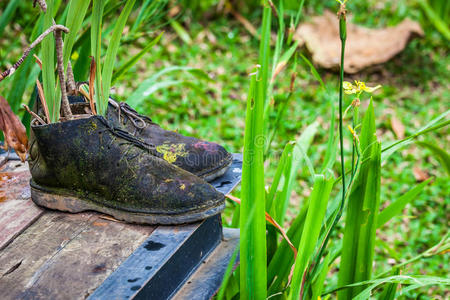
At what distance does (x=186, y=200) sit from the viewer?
1081 millimetres

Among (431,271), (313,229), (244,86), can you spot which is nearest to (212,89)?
(244,86)

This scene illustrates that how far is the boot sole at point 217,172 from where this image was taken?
4.13ft

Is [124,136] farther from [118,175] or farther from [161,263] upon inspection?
[161,263]

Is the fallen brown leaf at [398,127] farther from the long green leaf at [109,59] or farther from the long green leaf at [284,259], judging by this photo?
the long green leaf at [109,59]

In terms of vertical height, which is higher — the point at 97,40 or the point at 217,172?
the point at 97,40

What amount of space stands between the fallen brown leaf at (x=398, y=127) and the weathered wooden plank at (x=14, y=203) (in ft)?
6.66

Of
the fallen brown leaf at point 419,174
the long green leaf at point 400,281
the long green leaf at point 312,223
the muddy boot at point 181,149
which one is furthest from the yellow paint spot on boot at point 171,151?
the fallen brown leaf at point 419,174

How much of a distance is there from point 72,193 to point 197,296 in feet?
1.32

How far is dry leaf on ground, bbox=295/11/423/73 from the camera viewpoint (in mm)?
3195

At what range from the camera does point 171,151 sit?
1.26 metres

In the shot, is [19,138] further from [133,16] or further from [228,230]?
[133,16]

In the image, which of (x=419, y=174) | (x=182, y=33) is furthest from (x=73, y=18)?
(x=182, y=33)

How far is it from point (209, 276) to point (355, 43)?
2687mm

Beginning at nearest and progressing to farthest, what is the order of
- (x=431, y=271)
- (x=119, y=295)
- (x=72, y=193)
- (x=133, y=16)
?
(x=119, y=295) → (x=72, y=193) → (x=431, y=271) → (x=133, y=16)
